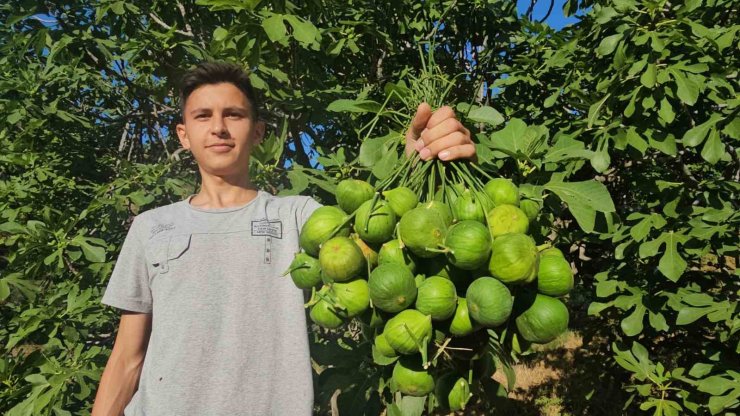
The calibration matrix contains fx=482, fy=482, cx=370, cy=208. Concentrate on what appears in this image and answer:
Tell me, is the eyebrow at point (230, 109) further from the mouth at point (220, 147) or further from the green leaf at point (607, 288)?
the green leaf at point (607, 288)

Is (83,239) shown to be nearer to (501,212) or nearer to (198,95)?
(198,95)

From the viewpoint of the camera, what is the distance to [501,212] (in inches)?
52.0

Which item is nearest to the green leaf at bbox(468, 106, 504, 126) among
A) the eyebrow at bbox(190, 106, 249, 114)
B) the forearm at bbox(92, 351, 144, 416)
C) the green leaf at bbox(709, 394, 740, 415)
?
the eyebrow at bbox(190, 106, 249, 114)

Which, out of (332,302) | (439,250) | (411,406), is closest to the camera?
(439,250)

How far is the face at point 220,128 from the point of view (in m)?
2.14

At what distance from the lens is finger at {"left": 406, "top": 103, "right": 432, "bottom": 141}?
5.16 ft

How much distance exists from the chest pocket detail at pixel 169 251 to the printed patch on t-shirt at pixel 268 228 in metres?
0.29

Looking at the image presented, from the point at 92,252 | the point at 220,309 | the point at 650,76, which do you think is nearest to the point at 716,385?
the point at 650,76

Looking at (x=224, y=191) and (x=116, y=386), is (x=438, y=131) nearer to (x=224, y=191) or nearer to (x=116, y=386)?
(x=224, y=191)

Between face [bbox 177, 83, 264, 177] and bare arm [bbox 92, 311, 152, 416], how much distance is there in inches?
29.9

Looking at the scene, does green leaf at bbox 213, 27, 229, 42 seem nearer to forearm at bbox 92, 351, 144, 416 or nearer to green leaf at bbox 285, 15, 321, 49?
green leaf at bbox 285, 15, 321, 49

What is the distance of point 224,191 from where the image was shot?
2.27 metres

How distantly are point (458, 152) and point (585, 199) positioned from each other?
1.71 ft

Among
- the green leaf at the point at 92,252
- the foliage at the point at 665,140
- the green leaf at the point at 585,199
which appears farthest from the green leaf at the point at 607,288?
the green leaf at the point at 92,252
